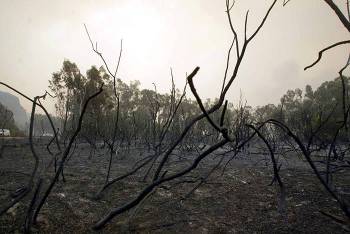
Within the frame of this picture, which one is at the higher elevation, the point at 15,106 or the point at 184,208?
the point at 15,106

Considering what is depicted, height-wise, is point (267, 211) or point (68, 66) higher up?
point (68, 66)

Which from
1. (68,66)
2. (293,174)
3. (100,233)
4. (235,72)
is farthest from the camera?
(68,66)

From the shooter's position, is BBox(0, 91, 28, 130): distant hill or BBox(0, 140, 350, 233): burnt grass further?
BBox(0, 91, 28, 130): distant hill

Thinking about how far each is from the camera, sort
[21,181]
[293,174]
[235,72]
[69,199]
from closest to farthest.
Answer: [235,72] < [69,199] < [21,181] < [293,174]

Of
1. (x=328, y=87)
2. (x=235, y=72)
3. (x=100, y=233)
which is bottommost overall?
(x=100, y=233)

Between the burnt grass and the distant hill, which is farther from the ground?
the distant hill

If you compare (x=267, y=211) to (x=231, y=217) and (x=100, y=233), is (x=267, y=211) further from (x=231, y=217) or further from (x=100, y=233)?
(x=100, y=233)

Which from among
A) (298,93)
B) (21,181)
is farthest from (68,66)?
(298,93)

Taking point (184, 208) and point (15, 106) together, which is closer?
point (184, 208)

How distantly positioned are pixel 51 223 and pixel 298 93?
35658 millimetres

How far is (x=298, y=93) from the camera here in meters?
34.3

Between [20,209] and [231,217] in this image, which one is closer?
[20,209]

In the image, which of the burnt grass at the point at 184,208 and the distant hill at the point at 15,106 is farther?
the distant hill at the point at 15,106

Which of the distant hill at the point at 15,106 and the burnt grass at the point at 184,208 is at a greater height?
the distant hill at the point at 15,106
